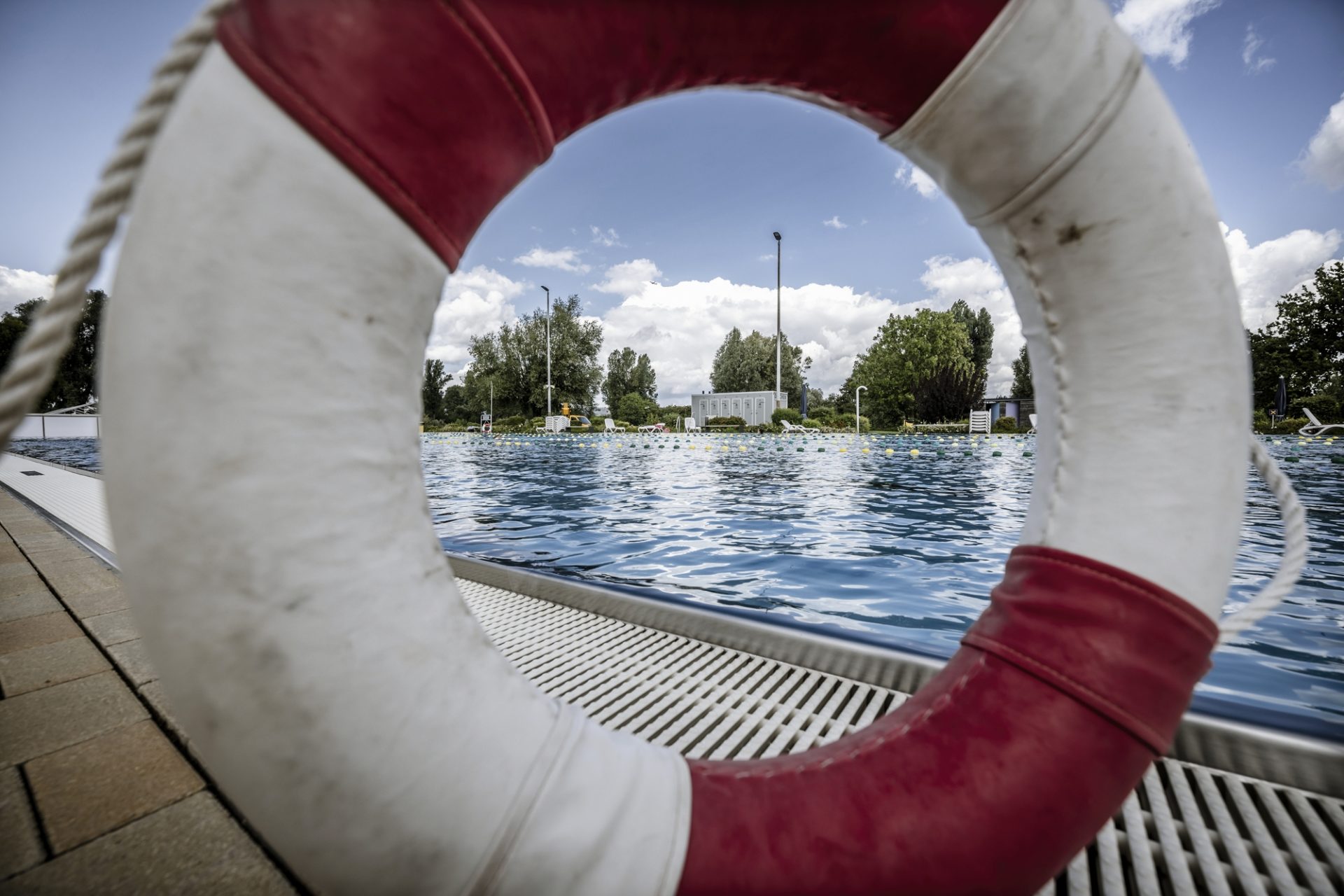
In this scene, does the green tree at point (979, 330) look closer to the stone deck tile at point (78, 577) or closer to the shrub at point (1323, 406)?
the shrub at point (1323, 406)

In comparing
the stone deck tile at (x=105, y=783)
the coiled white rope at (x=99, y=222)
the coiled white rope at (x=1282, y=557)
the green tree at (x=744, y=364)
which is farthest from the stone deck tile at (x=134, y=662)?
the green tree at (x=744, y=364)

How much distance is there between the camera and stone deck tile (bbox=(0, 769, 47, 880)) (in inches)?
37.0

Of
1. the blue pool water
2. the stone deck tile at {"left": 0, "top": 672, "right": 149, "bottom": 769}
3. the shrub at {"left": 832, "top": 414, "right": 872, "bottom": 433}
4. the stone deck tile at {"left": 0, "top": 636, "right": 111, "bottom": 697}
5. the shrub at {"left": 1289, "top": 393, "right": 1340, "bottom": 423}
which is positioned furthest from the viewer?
the shrub at {"left": 832, "top": 414, "right": 872, "bottom": 433}

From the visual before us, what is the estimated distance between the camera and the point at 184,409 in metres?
0.52

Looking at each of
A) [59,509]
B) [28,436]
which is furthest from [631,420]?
[59,509]

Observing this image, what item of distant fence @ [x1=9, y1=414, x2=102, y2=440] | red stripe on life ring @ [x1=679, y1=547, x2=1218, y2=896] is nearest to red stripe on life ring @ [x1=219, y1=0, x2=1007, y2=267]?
red stripe on life ring @ [x1=679, y1=547, x2=1218, y2=896]

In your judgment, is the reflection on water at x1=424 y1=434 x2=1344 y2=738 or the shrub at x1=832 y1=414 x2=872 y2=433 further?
the shrub at x1=832 y1=414 x2=872 y2=433

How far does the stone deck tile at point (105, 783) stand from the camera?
1.04m

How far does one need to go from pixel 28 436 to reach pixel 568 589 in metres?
32.2

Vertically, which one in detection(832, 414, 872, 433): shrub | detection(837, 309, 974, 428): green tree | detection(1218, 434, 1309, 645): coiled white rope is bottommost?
detection(1218, 434, 1309, 645): coiled white rope

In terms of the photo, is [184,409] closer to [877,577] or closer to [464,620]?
[464,620]

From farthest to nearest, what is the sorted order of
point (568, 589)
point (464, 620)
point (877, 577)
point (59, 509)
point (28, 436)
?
point (28, 436) → point (59, 509) → point (877, 577) → point (568, 589) → point (464, 620)

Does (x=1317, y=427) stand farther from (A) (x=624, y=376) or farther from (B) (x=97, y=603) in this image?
(A) (x=624, y=376)

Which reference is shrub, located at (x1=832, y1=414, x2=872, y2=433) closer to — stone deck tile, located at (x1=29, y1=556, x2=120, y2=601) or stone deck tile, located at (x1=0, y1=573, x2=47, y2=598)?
stone deck tile, located at (x1=29, y1=556, x2=120, y2=601)
